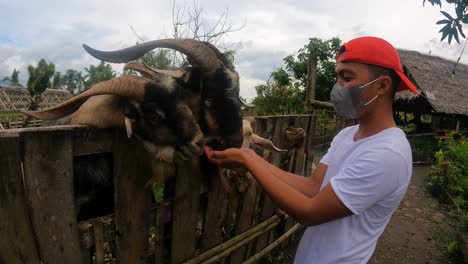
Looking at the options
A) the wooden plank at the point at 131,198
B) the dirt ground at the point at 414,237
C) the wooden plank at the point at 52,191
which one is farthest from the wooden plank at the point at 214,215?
the dirt ground at the point at 414,237

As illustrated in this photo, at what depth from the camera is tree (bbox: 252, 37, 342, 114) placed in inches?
542

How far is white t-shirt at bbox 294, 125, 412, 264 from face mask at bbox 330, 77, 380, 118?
0.60ft

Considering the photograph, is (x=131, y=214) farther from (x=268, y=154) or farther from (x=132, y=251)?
(x=268, y=154)

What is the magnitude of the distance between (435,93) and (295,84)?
6.69 m

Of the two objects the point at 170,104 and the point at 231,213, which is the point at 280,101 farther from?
the point at 170,104

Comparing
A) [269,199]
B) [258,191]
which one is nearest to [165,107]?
[258,191]

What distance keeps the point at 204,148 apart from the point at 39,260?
3.80ft

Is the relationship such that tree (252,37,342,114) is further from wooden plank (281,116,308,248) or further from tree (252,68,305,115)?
wooden plank (281,116,308,248)

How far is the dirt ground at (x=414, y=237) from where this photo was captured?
17.7 feet

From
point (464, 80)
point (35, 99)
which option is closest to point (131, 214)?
point (35, 99)

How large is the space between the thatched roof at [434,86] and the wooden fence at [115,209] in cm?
1406

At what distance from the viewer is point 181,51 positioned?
2578 mm

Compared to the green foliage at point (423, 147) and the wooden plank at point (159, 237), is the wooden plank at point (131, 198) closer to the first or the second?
the wooden plank at point (159, 237)

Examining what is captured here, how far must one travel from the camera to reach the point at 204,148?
235 cm
